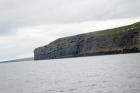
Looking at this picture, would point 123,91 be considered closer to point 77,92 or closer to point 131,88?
point 131,88

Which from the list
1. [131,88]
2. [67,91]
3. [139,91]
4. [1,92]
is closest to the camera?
[139,91]

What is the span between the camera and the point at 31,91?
226ft

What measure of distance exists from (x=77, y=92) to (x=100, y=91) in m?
4.56

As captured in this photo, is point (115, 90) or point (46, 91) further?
point (46, 91)

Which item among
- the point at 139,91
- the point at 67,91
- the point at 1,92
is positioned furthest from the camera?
the point at 1,92

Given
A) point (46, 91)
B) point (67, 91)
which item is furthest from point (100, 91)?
point (46, 91)

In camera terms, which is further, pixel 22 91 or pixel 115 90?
pixel 22 91

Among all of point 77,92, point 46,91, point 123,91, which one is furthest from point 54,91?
point 123,91

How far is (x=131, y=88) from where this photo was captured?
58250 millimetres

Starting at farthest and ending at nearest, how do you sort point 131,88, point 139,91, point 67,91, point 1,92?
point 1,92
point 67,91
point 131,88
point 139,91

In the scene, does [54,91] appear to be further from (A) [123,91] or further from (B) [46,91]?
(A) [123,91]

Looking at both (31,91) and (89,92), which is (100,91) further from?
(31,91)

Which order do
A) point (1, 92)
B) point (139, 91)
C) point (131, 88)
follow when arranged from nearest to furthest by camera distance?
point (139, 91)
point (131, 88)
point (1, 92)

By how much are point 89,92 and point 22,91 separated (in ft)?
60.1
